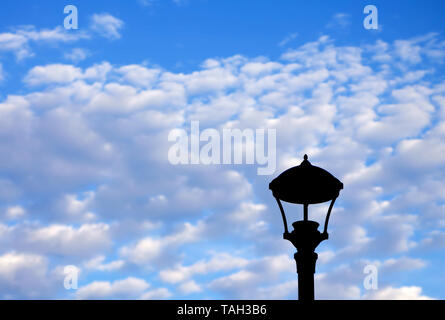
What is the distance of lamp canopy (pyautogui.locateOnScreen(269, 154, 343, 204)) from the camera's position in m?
5.31

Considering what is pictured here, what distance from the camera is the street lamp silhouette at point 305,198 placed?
17.0 ft

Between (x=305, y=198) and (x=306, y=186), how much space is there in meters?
0.16

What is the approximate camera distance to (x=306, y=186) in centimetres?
531

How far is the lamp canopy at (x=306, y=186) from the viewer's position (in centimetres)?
531

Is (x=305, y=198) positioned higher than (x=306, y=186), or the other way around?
(x=306, y=186)

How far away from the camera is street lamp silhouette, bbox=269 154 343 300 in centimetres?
519

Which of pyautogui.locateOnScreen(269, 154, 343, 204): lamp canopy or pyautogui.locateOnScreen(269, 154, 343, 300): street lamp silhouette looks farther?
pyautogui.locateOnScreen(269, 154, 343, 204): lamp canopy

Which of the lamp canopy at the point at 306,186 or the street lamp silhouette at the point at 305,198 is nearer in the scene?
the street lamp silhouette at the point at 305,198
